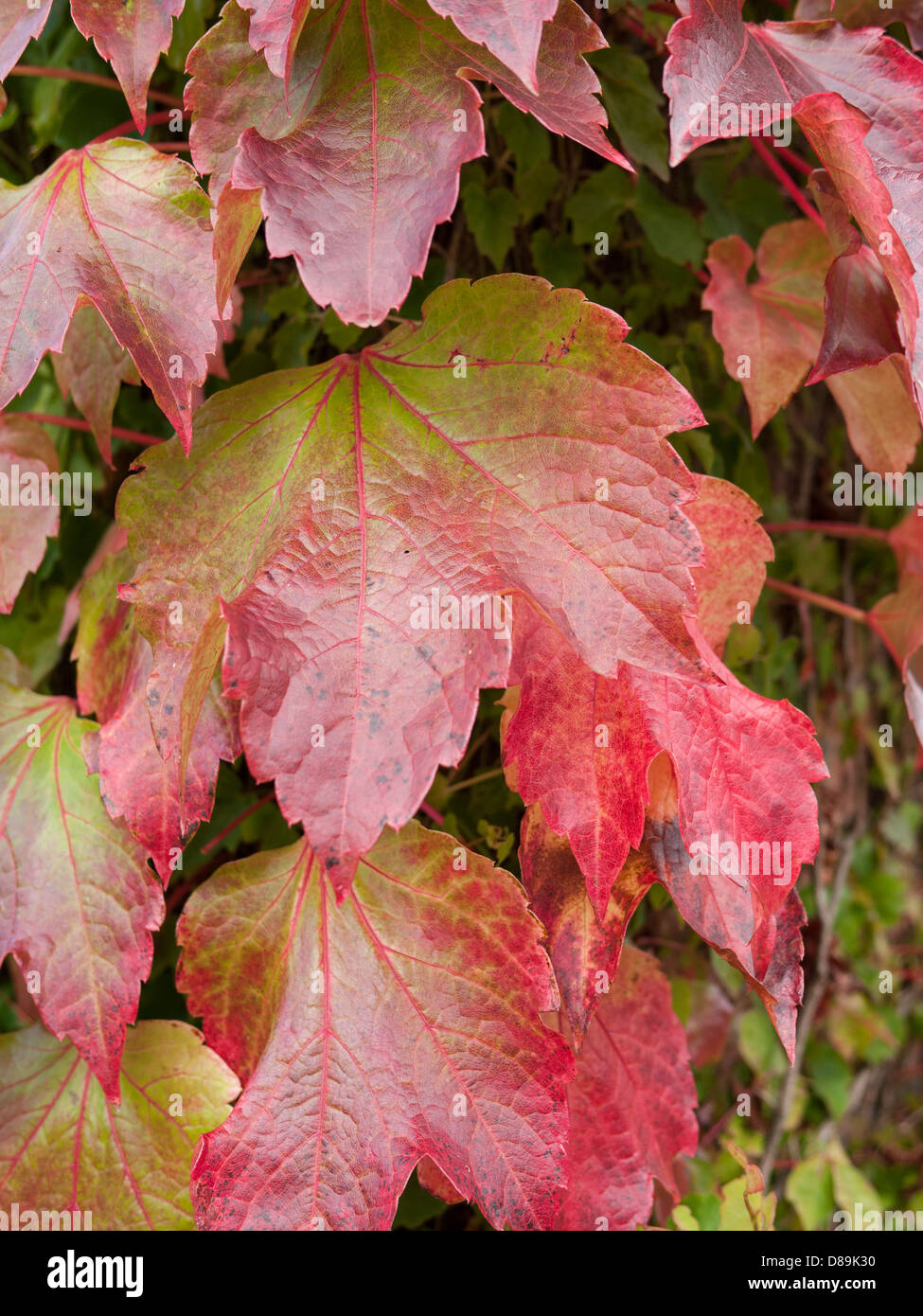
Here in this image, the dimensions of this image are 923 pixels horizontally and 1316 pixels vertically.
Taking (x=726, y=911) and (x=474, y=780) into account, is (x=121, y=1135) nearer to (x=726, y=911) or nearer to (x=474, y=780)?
(x=474, y=780)

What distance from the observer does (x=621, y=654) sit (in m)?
0.58

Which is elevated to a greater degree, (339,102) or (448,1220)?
(339,102)

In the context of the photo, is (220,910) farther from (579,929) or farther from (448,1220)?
(448,1220)

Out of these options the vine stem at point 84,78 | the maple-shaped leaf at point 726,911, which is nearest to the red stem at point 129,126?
the vine stem at point 84,78

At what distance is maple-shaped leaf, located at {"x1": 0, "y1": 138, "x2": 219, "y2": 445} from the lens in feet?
2.14

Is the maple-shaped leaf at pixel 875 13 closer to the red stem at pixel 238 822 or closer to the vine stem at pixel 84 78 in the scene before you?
the vine stem at pixel 84 78

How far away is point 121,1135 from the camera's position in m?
0.84

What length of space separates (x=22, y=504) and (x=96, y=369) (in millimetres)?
142

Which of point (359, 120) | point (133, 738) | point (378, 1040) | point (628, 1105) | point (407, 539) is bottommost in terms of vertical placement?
point (628, 1105)

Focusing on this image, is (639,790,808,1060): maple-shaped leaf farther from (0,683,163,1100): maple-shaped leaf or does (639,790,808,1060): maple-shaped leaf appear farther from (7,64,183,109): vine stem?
(7,64,183,109): vine stem

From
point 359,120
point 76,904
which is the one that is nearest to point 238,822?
point 76,904

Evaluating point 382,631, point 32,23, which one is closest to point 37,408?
point 32,23

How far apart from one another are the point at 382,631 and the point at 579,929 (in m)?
0.28

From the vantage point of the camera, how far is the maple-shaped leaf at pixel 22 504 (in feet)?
2.84
